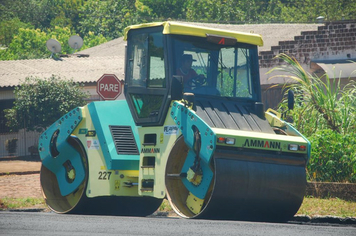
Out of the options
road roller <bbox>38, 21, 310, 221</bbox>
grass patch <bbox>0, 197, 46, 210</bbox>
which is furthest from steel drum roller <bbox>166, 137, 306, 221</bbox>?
grass patch <bbox>0, 197, 46, 210</bbox>

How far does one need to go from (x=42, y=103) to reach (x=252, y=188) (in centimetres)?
1897

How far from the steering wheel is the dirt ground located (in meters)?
5.91

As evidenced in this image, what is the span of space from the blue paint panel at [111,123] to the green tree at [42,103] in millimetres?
15358

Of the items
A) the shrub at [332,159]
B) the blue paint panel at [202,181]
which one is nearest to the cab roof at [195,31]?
the blue paint panel at [202,181]

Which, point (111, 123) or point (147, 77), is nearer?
point (147, 77)

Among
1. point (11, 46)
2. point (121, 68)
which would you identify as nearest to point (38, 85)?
point (121, 68)

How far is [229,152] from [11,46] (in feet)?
162

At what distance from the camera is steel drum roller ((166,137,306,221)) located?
9.12 m

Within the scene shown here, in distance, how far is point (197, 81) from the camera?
1044 centimetres

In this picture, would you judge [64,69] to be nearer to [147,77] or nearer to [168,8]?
[147,77]

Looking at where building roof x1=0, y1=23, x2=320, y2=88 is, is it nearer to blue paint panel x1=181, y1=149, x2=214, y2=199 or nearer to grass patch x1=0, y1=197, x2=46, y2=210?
grass patch x1=0, y1=197, x2=46, y2=210

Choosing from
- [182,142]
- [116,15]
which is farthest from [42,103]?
[116,15]

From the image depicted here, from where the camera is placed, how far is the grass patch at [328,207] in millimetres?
11391

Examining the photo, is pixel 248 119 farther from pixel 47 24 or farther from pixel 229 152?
pixel 47 24
